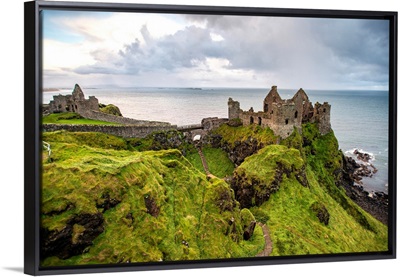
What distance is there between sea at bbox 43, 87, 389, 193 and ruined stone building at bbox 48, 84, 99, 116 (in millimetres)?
162

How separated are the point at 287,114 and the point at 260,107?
1061 mm

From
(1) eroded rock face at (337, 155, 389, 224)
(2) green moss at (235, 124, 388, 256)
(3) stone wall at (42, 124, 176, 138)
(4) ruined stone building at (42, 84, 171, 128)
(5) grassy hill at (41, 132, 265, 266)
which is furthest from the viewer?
(1) eroded rock face at (337, 155, 389, 224)

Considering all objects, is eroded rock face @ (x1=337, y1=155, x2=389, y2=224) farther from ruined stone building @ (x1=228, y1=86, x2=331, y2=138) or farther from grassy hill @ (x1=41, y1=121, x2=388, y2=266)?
ruined stone building @ (x1=228, y1=86, x2=331, y2=138)

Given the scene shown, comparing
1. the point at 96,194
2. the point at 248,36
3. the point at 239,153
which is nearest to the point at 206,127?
the point at 239,153

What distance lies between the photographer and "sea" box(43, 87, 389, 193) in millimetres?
14109

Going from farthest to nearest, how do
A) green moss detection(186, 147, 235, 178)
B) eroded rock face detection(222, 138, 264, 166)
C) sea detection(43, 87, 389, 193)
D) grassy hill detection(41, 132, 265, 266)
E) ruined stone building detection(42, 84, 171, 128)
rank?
1. eroded rock face detection(222, 138, 264, 166)
2. green moss detection(186, 147, 235, 178)
3. sea detection(43, 87, 389, 193)
4. ruined stone building detection(42, 84, 171, 128)
5. grassy hill detection(41, 132, 265, 266)

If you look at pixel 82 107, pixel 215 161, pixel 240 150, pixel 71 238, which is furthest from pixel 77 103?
pixel 240 150

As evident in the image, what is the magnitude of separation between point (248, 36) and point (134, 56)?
9.79 ft

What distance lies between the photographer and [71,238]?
1223 cm

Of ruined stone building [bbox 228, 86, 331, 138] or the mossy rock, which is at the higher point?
ruined stone building [bbox 228, 86, 331, 138]

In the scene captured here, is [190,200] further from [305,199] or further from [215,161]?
[305,199]

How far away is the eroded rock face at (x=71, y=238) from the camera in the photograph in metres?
12.2

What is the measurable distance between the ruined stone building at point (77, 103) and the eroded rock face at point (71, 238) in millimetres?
2682

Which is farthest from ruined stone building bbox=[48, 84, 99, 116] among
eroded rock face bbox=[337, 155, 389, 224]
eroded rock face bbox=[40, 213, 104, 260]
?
eroded rock face bbox=[337, 155, 389, 224]
